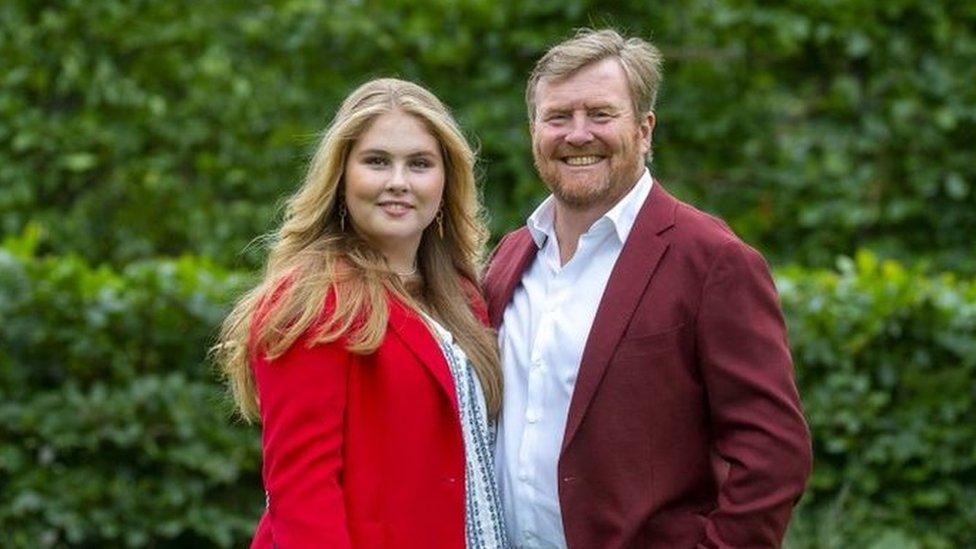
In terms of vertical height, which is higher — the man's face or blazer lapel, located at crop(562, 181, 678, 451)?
the man's face

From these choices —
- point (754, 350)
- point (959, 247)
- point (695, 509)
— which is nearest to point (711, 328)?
point (754, 350)

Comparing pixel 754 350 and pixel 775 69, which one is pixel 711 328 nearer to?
pixel 754 350

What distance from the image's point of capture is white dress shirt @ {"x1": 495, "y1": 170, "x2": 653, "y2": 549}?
141 inches

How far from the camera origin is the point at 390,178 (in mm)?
3572

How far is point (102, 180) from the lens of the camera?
839cm

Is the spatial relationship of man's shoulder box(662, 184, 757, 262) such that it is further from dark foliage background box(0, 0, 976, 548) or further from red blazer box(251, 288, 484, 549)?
dark foliage background box(0, 0, 976, 548)

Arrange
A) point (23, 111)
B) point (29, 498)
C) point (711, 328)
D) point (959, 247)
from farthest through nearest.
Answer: point (23, 111) < point (959, 247) < point (29, 498) < point (711, 328)

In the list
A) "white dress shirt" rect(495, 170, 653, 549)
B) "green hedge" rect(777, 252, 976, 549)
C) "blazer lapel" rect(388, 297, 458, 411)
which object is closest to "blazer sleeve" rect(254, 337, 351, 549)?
"blazer lapel" rect(388, 297, 458, 411)

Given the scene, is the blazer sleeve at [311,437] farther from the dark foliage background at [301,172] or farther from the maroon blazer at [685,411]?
the dark foliage background at [301,172]

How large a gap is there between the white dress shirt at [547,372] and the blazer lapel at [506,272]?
10 centimetres

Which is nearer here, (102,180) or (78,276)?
(78,276)

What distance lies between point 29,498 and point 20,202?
251cm

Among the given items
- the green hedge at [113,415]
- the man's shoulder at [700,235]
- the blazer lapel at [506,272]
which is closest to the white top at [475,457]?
the blazer lapel at [506,272]

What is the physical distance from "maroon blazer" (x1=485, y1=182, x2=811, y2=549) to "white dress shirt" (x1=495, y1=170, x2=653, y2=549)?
0.07m
